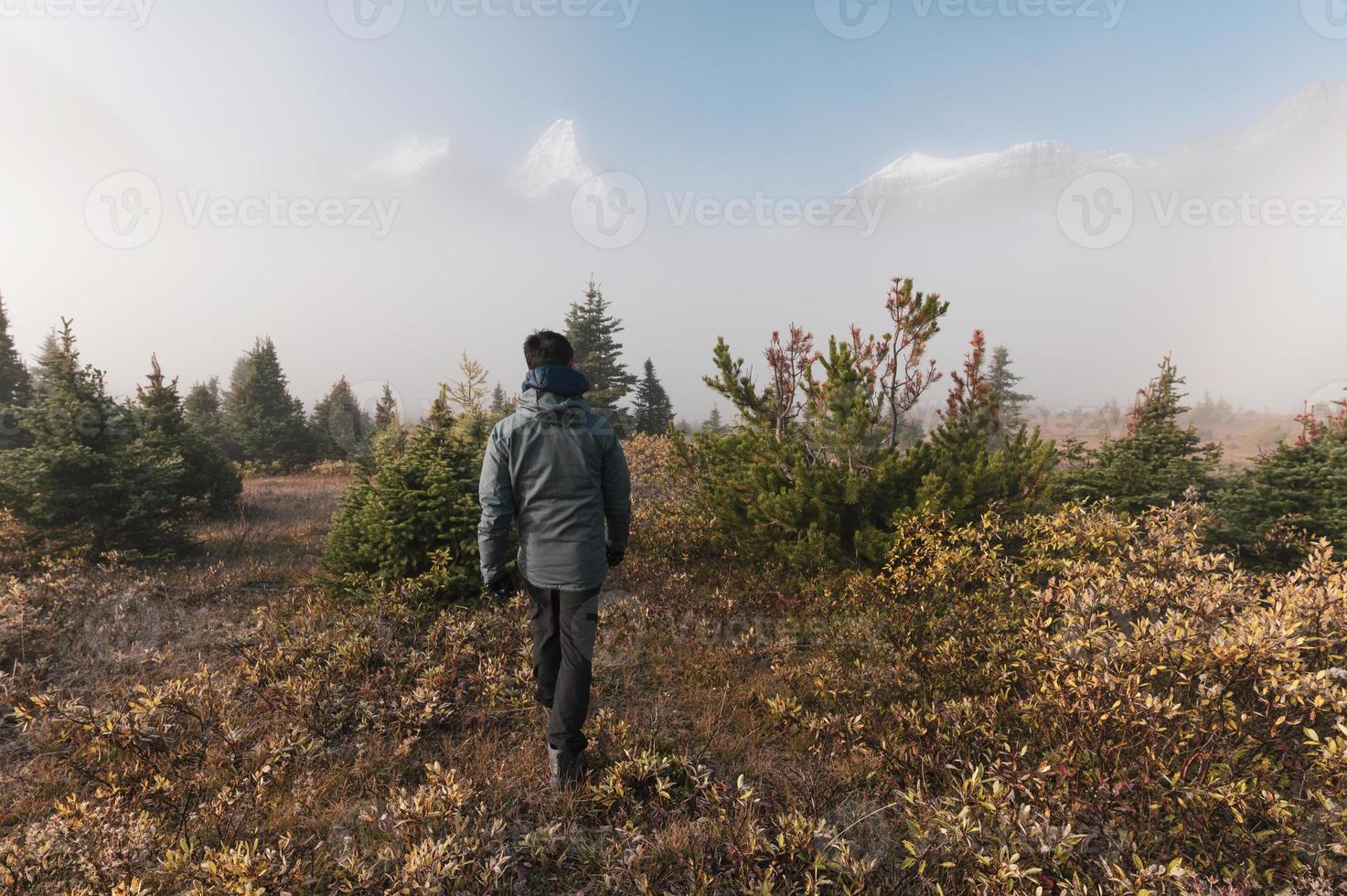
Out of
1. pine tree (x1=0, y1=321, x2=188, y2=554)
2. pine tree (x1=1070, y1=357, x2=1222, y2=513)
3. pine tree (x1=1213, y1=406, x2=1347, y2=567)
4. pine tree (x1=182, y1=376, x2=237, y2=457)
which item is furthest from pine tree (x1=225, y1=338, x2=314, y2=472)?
pine tree (x1=1213, y1=406, x2=1347, y2=567)

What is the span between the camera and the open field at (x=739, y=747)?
251cm

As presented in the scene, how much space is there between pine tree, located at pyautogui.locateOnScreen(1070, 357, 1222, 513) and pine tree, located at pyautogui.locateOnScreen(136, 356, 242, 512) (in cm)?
1937

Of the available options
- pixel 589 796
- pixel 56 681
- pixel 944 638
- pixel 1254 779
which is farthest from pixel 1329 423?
pixel 56 681

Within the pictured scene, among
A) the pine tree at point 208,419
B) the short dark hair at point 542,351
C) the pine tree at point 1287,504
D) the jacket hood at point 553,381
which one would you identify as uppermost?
the pine tree at point 208,419

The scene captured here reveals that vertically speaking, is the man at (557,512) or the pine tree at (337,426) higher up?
the pine tree at (337,426)

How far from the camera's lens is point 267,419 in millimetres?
23859

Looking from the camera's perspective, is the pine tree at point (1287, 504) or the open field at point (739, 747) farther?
the pine tree at point (1287, 504)

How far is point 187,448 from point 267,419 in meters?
14.1

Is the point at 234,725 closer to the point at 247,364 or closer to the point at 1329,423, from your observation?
the point at 1329,423

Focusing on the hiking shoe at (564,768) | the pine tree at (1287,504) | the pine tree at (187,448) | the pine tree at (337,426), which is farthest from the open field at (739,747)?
the pine tree at (337,426)

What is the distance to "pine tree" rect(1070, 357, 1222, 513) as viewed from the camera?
1044 cm

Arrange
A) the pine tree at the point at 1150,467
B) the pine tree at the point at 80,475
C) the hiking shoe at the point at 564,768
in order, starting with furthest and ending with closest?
the pine tree at the point at 1150,467 < the pine tree at the point at 80,475 < the hiking shoe at the point at 564,768

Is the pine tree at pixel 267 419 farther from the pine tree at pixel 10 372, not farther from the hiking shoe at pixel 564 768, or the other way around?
the hiking shoe at pixel 564 768

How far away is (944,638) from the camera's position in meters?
4.70
